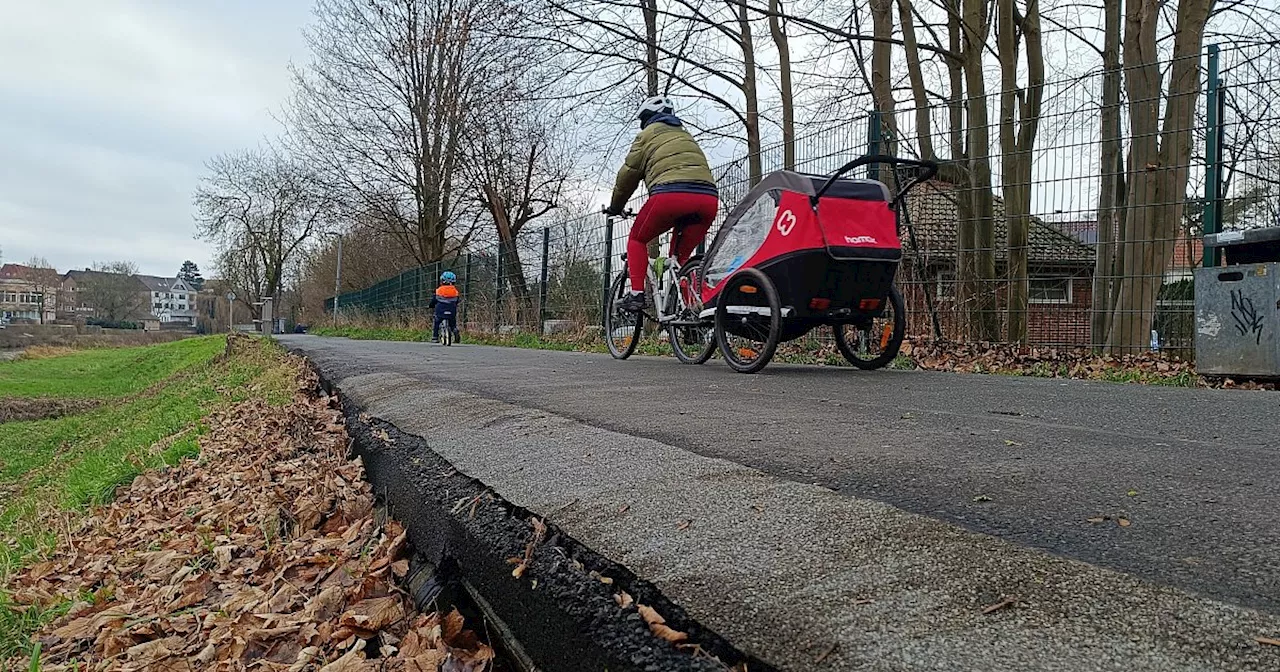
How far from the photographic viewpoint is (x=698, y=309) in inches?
234

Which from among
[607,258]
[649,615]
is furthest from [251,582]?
[607,258]

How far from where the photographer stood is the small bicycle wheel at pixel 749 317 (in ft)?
15.9

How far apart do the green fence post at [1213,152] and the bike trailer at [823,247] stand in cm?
260

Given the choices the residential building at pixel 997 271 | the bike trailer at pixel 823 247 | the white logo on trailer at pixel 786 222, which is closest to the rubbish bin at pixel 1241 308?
the residential building at pixel 997 271

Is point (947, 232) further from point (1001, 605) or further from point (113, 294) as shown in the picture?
point (113, 294)

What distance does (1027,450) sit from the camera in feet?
6.86

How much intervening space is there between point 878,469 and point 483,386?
274cm

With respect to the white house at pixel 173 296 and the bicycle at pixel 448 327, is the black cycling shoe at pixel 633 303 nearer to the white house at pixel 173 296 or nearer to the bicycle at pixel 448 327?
the bicycle at pixel 448 327

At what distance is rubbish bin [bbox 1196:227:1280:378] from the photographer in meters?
4.71

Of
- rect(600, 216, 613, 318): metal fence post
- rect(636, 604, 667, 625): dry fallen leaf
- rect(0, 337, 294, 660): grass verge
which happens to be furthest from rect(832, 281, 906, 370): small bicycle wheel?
rect(600, 216, 613, 318): metal fence post

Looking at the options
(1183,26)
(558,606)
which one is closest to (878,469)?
(558,606)

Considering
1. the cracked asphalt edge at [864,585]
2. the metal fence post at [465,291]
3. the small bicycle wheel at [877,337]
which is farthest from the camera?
the metal fence post at [465,291]

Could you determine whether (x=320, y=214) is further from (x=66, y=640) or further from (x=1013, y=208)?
(x=66, y=640)

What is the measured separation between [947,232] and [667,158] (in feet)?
9.12
